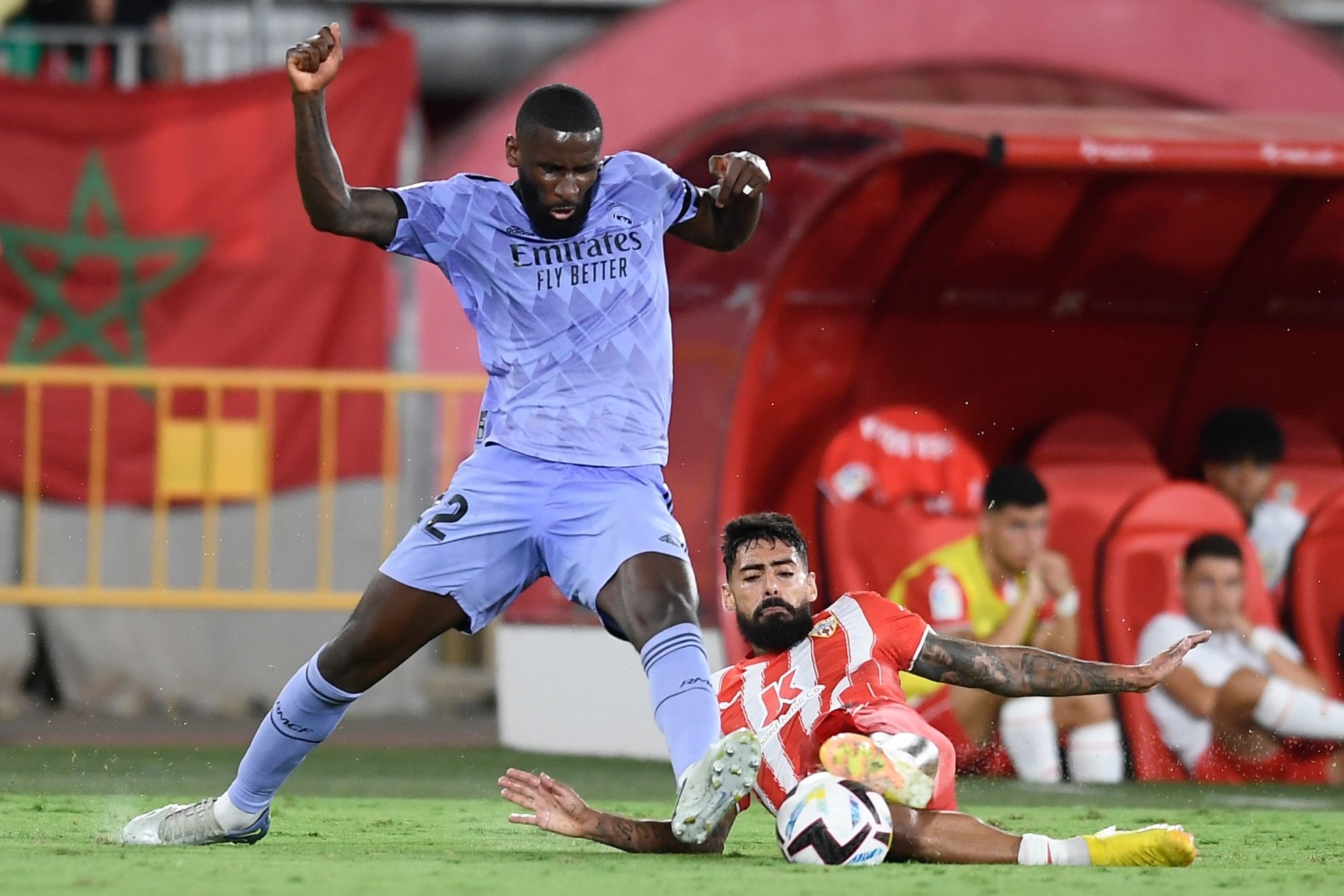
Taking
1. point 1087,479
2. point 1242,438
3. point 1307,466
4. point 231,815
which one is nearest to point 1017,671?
point 231,815

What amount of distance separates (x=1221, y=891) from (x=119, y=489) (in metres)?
6.87

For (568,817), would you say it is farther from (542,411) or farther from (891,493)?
(891,493)

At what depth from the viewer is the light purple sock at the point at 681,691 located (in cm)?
494

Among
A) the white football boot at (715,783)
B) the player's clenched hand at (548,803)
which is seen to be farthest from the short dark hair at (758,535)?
the white football boot at (715,783)

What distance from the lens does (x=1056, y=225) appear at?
9.08m

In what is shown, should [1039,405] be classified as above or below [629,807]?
above

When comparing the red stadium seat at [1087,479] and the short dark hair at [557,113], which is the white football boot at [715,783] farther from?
the red stadium seat at [1087,479]

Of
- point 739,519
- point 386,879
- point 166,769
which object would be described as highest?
point 739,519

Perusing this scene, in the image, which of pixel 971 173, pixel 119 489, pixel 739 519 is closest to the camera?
pixel 739 519

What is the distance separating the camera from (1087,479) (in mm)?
9375

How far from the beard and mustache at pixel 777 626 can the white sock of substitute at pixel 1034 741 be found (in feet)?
9.54

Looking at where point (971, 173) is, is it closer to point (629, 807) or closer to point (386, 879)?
point (629, 807)

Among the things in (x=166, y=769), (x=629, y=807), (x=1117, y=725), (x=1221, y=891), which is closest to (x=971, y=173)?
(x=1117, y=725)

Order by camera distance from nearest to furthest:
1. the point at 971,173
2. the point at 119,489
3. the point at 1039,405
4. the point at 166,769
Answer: the point at 166,769
the point at 971,173
the point at 1039,405
the point at 119,489
